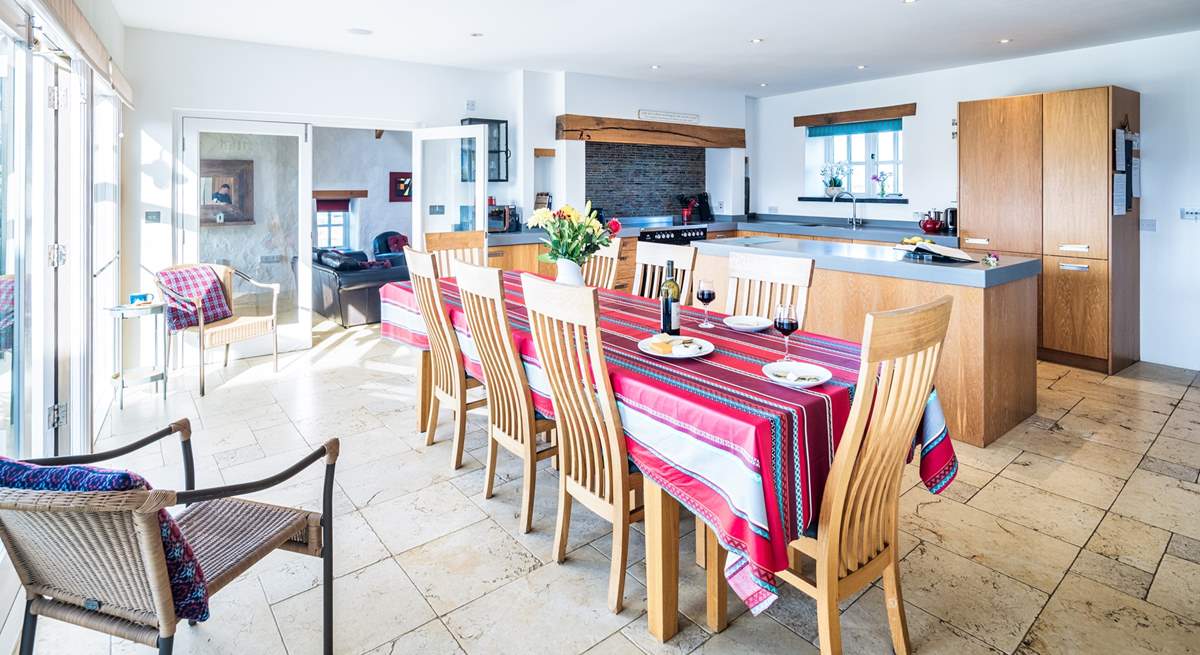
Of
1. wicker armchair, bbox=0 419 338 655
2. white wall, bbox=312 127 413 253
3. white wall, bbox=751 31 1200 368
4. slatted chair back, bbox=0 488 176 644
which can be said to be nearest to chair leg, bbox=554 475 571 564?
wicker armchair, bbox=0 419 338 655

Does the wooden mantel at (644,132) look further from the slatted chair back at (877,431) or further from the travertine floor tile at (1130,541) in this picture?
the slatted chair back at (877,431)

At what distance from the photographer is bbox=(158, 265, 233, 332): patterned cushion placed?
440cm

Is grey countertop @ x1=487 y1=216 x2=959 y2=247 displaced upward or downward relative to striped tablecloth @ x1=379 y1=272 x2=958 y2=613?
upward

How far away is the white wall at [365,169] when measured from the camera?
914cm

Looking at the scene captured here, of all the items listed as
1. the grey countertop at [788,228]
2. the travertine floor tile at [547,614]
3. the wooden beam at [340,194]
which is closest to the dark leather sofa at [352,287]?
the grey countertop at [788,228]

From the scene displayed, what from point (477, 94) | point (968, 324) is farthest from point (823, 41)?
point (477, 94)

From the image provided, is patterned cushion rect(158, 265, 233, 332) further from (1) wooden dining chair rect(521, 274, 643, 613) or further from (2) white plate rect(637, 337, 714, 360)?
(2) white plate rect(637, 337, 714, 360)

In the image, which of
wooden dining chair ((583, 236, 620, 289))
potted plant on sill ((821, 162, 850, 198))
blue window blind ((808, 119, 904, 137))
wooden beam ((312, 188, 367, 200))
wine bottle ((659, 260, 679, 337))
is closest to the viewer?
wine bottle ((659, 260, 679, 337))

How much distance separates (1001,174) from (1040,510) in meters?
3.25

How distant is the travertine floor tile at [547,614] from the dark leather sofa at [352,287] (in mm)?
4635

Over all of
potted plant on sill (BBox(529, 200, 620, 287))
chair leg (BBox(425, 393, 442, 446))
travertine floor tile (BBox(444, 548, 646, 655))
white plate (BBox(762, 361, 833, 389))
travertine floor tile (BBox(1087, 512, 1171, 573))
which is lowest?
travertine floor tile (BBox(444, 548, 646, 655))

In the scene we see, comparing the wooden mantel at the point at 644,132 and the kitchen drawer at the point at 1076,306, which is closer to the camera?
the kitchen drawer at the point at 1076,306

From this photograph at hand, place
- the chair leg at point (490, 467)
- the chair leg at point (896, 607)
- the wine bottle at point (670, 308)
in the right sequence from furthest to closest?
the chair leg at point (490, 467) < the wine bottle at point (670, 308) < the chair leg at point (896, 607)

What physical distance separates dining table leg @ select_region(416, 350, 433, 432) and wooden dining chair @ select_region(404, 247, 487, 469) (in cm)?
28
